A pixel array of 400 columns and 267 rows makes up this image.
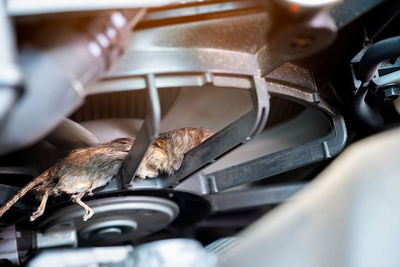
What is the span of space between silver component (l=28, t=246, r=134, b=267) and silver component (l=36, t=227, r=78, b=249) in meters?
0.03

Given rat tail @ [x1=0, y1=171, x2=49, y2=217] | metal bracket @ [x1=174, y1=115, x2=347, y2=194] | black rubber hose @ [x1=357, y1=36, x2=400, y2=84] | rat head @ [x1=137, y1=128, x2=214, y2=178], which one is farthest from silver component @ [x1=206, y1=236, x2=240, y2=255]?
black rubber hose @ [x1=357, y1=36, x2=400, y2=84]

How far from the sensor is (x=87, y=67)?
2.15 feet

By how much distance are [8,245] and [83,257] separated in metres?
0.18

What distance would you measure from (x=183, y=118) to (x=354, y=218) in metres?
0.49

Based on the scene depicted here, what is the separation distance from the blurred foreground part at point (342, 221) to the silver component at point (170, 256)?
0.06m

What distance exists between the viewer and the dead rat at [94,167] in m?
1.07

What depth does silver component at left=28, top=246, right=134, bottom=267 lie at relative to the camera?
4.31 feet

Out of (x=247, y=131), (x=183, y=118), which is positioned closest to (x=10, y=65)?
(x=247, y=131)

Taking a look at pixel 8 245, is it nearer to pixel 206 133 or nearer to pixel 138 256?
pixel 138 256

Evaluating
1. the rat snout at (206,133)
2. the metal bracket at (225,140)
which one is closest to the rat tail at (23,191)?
the metal bracket at (225,140)

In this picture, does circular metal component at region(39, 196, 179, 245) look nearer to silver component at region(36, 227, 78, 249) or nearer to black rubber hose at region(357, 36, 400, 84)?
silver component at region(36, 227, 78, 249)

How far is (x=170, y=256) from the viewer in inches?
→ 54.9

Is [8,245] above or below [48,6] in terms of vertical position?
below

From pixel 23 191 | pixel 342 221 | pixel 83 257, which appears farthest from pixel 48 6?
pixel 342 221
